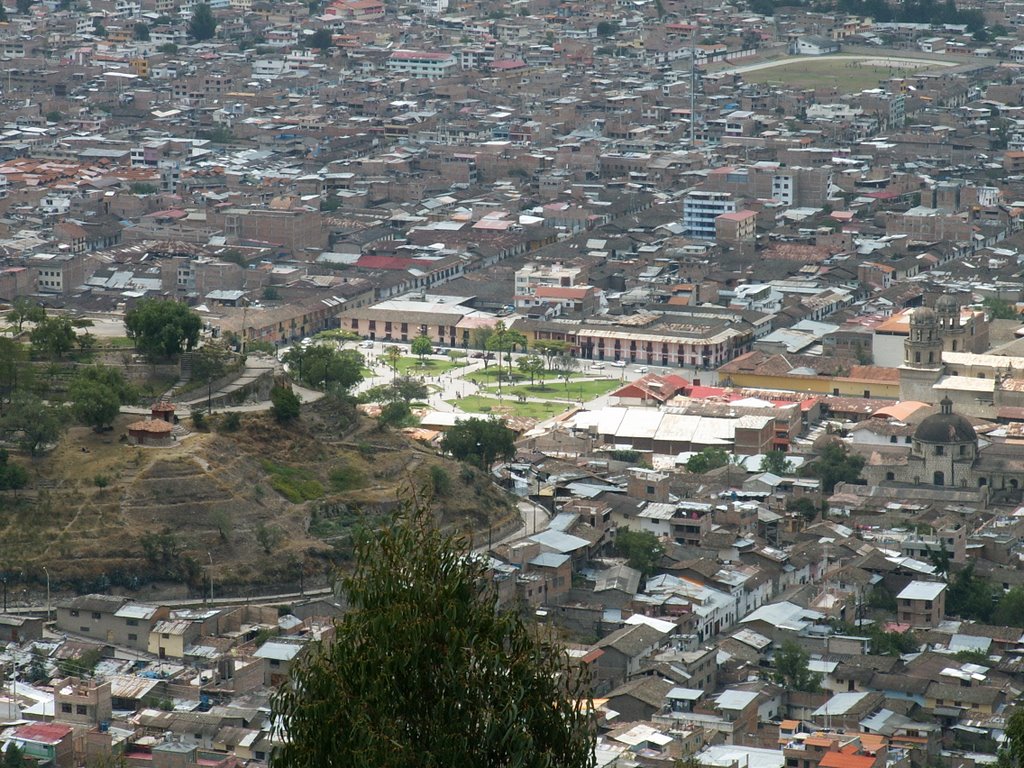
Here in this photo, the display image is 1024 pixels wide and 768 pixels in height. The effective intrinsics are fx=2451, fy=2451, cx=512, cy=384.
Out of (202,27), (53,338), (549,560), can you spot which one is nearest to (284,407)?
(53,338)

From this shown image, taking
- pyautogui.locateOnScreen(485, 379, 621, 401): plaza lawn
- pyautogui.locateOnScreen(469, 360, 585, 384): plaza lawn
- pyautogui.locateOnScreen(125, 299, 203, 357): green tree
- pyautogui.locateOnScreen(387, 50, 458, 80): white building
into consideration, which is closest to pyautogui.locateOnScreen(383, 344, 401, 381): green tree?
pyautogui.locateOnScreen(469, 360, 585, 384): plaza lawn

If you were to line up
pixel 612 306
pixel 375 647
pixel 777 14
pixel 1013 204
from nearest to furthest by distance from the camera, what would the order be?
pixel 375 647 → pixel 612 306 → pixel 1013 204 → pixel 777 14

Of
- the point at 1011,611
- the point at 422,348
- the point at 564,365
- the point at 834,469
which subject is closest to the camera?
the point at 1011,611

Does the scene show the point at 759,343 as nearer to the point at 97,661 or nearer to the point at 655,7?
the point at 97,661

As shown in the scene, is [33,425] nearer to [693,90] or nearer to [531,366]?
[531,366]

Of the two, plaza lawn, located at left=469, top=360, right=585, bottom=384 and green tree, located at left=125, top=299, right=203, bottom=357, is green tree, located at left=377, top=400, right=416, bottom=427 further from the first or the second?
plaza lawn, located at left=469, top=360, right=585, bottom=384

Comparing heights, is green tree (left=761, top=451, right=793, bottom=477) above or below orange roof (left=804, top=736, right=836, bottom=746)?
below

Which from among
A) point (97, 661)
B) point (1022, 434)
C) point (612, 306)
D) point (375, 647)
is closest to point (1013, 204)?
point (612, 306)
